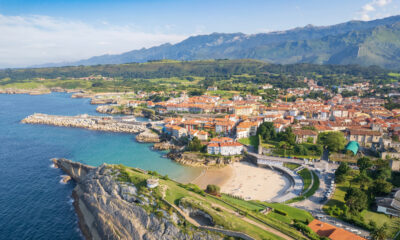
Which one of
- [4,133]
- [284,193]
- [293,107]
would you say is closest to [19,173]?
[4,133]

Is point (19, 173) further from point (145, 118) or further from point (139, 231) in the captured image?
point (145, 118)

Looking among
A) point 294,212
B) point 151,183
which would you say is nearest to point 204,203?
point 151,183

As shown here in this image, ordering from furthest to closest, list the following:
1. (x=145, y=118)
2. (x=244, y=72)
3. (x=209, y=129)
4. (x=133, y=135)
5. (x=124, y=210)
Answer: (x=244, y=72), (x=145, y=118), (x=133, y=135), (x=209, y=129), (x=124, y=210)

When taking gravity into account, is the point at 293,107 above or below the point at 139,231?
above

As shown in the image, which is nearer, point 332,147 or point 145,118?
point 332,147

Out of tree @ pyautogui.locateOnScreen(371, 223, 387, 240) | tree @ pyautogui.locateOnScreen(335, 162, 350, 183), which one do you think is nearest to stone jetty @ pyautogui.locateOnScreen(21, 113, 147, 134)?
tree @ pyautogui.locateOnScreen(335, 162, 350, 183)

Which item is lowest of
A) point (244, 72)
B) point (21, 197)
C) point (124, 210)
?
point (21, 197)

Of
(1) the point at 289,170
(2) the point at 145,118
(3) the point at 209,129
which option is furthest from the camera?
(2) the point at 145,118
